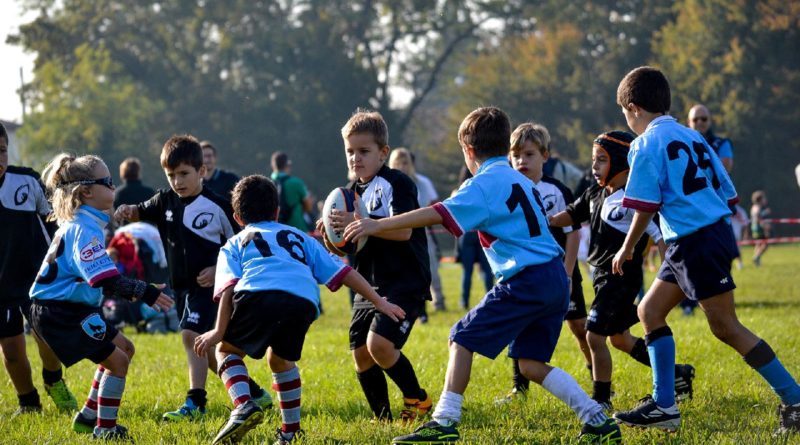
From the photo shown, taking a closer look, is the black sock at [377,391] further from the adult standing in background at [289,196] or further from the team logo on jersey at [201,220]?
the adult standing in background at [289,196]

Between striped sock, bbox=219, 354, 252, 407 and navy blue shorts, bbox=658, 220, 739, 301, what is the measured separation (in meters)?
2.42

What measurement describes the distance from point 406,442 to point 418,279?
4.30 feet

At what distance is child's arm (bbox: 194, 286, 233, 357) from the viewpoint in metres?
5.11

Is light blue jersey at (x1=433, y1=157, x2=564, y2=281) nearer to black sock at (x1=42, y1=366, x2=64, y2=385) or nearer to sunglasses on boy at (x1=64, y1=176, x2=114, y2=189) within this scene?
sunglasses on boy at (x1=64, y1=176, x2=114, y2=189)

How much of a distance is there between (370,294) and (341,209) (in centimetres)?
52

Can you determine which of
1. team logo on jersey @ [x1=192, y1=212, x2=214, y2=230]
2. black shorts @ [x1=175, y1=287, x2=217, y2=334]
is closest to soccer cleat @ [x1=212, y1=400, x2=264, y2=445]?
black shorts @ [x1=175, y1=287, x2=217, y2=334]

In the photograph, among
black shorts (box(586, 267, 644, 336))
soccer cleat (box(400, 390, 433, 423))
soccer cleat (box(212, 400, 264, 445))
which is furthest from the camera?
black shorts (box(586, 267, 644, 336))

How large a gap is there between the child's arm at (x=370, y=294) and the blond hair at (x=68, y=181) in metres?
1.78

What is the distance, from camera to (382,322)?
18.8ft

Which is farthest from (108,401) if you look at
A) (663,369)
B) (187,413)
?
(663,369)

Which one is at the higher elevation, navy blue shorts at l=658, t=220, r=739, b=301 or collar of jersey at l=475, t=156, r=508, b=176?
collar of jersey at l=475, t=156, r=508, b=176

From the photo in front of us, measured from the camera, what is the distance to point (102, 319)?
5.87m

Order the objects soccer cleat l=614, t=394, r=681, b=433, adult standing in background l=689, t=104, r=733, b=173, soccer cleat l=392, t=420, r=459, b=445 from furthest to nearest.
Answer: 1. adult standing in background l=689, t=104, r=733, b=173
2. soccer cleat l=614, t=394, r=681, b=433
3. soccer cleat l=392, t=420, r=459, b=445

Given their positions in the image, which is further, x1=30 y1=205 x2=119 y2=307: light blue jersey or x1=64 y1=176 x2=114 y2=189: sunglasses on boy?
x1=64 y1=176 x2=114 y2=189: sunglasses on boy
